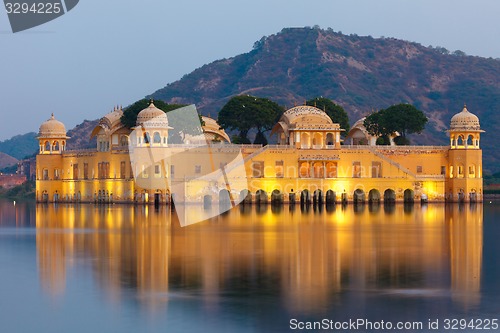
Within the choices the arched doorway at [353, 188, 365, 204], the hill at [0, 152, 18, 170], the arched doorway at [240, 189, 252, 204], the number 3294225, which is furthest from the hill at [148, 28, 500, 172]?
the number 3294225

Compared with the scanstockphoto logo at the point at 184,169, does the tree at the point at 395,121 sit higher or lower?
higher

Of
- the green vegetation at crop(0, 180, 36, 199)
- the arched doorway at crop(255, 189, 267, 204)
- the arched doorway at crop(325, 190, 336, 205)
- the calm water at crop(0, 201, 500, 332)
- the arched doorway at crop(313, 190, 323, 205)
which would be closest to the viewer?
the calm water at crop(0, 201, 500, 332)

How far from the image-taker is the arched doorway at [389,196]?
61.9 meters

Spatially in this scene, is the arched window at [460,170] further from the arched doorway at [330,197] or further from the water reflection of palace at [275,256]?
the water reflection of palace at [275,256]

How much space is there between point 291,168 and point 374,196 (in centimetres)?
576

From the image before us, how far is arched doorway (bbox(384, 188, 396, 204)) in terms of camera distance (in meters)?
61.9

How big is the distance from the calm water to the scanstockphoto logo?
20.1 metres

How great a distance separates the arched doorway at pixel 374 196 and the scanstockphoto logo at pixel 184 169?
8293 millimetres

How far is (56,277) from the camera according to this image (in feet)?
73.1

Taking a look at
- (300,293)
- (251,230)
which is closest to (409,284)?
(300,293)

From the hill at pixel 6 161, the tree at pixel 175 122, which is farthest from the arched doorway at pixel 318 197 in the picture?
the hill at pixel 6 161

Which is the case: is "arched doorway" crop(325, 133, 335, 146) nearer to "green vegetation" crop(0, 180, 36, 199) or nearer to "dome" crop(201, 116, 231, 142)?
"dome" crop(201, 116, 231, 142)

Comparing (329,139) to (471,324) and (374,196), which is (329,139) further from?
(471,324)

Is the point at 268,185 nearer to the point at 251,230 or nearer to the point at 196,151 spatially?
Answer: the point at 196,151
